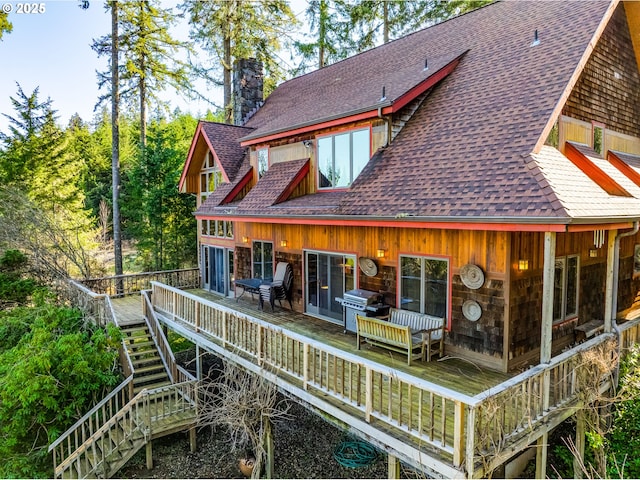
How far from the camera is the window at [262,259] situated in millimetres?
12352

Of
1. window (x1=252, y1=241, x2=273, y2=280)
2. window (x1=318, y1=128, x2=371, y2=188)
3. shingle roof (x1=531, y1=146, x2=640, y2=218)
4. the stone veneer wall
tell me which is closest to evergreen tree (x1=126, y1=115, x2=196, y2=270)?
window (x1=252, y1=241, x2=273, y2=280)

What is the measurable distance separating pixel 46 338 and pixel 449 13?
73.2ft

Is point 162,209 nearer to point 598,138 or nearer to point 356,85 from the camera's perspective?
point 356,85

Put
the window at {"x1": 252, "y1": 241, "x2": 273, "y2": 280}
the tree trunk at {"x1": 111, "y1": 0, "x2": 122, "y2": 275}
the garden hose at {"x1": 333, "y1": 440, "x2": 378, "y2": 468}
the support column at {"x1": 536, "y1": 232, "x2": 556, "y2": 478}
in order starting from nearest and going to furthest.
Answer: the support column at {"x1": 536, "y1": 232, "x2": 556, "y2": 478}, the garden hose at {"x1": 333, "y1": 440, "x2": 378, "y2": 468}, the window at {"x1": 252, "y1": 241, "x2": 273, "y2": 280}, the tree trunk at {"x1": 111, "y1": 0, "x2": 122, "y2": 275}

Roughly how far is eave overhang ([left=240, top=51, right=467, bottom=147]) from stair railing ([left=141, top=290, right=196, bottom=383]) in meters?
6.57

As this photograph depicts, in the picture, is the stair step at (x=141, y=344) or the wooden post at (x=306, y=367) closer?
the wooden post at (x=306, y=367)

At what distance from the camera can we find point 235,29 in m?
20.4

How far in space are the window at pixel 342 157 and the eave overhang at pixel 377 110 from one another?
395mm

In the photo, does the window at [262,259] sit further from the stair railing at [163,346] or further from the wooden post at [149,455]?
the wooden post at [149,455]

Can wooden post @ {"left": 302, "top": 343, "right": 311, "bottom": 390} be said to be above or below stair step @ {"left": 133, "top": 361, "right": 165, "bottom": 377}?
above

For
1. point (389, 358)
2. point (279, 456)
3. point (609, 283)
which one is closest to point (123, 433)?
point (279, 456)

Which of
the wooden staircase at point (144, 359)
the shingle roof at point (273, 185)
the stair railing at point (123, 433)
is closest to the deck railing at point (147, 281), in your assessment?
the wooden staircase at point (144, 359)

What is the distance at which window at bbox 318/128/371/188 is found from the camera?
9.98 m

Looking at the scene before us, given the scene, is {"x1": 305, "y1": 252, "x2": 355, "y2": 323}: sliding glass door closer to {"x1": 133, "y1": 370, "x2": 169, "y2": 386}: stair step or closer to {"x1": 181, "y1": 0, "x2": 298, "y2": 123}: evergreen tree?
{"x1": 133, "y1": 370, "x2": 169, "y2": 386}: stair step
